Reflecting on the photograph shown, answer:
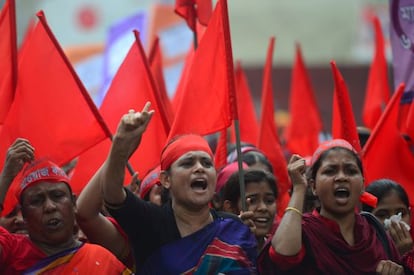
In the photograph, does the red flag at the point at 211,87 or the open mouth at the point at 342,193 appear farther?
the red flag at the point at 211,87

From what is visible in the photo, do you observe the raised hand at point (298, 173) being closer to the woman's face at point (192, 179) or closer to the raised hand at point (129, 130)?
the woman's face at point (192, 179)

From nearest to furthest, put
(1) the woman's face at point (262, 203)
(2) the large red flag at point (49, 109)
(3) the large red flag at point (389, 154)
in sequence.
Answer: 1. (1) the woman's face at point (262, 203)
2. (2) the large red flag at point (49, 109)
3. (3) the large red flag at point (389, 154)

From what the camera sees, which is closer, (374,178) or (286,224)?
(286,224)

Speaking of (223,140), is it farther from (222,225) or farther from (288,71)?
(288,71)

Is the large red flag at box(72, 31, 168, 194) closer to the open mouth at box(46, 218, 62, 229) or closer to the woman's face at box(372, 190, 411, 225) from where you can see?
the open mouth at box(46, 218, 62, 229)

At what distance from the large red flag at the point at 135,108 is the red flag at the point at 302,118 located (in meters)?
2.55

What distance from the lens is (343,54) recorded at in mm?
24156

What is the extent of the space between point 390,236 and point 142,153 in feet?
5.80

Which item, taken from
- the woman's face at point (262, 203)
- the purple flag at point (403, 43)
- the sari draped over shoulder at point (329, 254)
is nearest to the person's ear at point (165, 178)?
the sari draped over shoulder at point (329, 254)

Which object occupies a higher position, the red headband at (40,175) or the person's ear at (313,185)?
the red headband at (40,175)

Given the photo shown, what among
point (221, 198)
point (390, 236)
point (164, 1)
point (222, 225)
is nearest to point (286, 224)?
point (222, 225)

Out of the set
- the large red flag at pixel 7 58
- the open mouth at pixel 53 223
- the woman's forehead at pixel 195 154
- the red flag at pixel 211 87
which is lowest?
the open mouth at pixel 53 223

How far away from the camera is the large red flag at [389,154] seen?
6.76 m

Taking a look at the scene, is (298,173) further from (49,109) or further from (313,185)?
(49,109)
